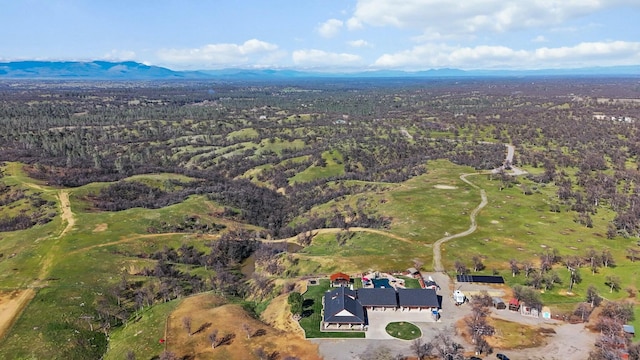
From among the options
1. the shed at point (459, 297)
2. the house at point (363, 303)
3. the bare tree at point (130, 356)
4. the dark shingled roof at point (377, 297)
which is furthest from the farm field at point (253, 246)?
the shed at point (459, 297)

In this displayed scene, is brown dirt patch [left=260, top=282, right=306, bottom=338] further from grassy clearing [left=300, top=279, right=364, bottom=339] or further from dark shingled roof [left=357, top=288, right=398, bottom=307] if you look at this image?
dark shingled roof [left=357, top=288, right=398, bottom=307]

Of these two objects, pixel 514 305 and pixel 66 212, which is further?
pixel 66 212

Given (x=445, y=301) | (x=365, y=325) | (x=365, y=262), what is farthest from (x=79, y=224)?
(x=445, y=301)

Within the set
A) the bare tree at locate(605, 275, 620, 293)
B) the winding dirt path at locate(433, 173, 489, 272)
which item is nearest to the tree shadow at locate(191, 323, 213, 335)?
the winding dirt path at locate(433, 173, 489, 272)

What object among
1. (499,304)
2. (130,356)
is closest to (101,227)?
(130,356)

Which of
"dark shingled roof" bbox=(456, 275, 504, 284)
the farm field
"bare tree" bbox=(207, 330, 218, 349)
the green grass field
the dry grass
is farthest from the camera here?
"dark shingled roof" bbox=(456, 275, 504, 284)

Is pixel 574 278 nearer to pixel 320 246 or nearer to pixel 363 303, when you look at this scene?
pixel 363 303

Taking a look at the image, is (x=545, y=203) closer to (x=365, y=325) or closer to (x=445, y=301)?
(x=445, y=301)
